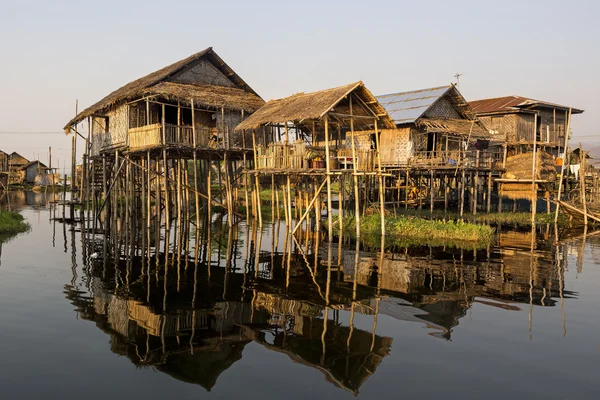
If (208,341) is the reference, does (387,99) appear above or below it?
above

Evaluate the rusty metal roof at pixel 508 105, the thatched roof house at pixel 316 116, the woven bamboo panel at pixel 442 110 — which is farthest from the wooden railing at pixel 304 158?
the rusty metal roof at pixel 508 105

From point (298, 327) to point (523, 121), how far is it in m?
31.6

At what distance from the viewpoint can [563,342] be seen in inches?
330

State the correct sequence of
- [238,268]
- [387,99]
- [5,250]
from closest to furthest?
[238,268], [5,250], [387,99]

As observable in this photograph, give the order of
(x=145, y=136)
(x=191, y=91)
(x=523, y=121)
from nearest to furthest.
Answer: (x=145, y=136) < (x=191, y=91) < (x=523, y=121)

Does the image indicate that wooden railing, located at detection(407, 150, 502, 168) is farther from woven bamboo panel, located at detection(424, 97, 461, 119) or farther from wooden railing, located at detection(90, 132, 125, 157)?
wooden railing, located at detection(90, 132, 125, 157)

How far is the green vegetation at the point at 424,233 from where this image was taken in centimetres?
1867

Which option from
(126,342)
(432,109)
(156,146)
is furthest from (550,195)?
(126,342)

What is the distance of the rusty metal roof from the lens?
1379 inches

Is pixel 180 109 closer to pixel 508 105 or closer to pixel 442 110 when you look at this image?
pixel 442 110

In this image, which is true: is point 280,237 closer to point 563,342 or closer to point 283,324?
point 283,324

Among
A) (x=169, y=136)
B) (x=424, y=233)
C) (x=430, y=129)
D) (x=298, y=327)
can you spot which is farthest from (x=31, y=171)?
(x=298, y=327)

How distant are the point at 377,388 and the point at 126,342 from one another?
4054 millimetres

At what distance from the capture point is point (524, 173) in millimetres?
30688
